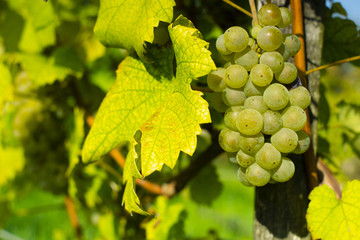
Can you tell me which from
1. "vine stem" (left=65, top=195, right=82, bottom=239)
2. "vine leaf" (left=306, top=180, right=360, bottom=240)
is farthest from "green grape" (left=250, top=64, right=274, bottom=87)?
"vine stem" (left=65, top=195, right=82, bottom=239)

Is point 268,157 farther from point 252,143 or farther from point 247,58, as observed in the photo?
point 247,58

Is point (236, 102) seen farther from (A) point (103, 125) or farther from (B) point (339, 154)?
(B) point (339, 154)

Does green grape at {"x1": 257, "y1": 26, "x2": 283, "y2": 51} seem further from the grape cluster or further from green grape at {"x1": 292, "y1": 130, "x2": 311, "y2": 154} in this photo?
green grape at {"x1": 292, "y1": 130, "x2": 311, "y2": 154}

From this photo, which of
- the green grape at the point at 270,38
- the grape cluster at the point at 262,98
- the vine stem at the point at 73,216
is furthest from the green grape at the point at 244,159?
the vine stem at the point at 73,216

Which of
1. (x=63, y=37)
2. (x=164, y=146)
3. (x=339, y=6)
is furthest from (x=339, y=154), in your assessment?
(x=63, y=37)

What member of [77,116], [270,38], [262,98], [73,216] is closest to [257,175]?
[262,98]

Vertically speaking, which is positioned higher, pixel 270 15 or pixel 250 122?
pixel 270 15

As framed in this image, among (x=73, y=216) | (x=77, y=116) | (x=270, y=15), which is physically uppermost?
(x=270, y=15)
